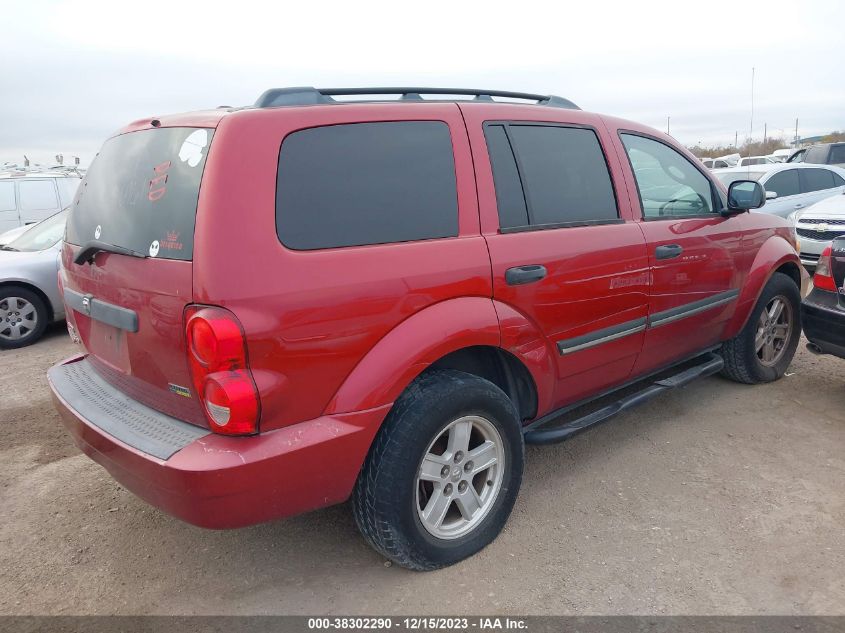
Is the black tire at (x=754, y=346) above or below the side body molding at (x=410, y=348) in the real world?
below

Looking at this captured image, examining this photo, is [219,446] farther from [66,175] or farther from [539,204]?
[66,175]

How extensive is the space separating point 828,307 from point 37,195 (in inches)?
430

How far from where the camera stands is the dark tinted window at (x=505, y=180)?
9.32 feet

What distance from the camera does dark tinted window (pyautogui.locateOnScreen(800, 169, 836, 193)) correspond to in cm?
1084

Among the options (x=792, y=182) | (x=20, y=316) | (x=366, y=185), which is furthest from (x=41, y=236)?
(x=792, y=182)

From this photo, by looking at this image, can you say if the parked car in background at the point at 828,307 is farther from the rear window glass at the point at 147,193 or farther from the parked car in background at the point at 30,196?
the parked car in background at the point at 30,196

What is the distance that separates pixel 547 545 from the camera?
2.85m

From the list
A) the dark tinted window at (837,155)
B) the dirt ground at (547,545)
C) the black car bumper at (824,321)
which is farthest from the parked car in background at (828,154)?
the dirt ground at (547,545)

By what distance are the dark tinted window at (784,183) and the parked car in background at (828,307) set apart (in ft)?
23.0

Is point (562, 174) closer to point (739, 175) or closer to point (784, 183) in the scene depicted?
point (739, 175)

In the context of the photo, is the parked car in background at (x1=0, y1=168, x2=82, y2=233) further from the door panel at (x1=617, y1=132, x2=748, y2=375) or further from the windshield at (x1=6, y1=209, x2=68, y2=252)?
the door panel at (x1=617, y1=132, x2=748, y2=375)

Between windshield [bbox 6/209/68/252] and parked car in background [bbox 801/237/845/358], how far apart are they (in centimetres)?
700

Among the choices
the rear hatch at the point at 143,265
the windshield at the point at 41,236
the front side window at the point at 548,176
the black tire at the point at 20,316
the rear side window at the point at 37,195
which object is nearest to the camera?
the rear hatch at the point at 143,265

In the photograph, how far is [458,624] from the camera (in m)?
2.40
